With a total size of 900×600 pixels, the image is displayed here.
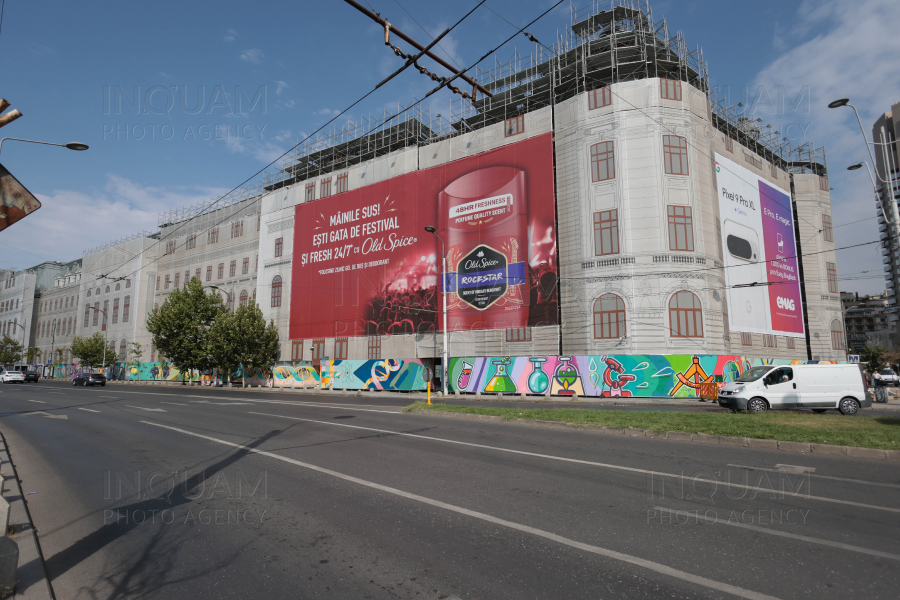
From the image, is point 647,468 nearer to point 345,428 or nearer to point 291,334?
point 345,428

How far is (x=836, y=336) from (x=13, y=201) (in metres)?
53.1

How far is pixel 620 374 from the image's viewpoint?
28.4m

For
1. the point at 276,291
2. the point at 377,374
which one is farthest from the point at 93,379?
the point at 377,374

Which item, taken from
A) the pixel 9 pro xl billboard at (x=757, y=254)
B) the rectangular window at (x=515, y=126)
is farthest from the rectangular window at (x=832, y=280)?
the rectangular window at (x=515, y=126)

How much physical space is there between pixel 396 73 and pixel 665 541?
933 centimetres

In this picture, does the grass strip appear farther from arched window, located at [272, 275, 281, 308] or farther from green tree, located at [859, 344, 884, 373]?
green tree, located at [859, 344, 884, 373]

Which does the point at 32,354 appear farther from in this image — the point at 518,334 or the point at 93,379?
the point at 518,334

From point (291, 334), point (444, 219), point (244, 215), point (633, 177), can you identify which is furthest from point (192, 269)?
point (633, 177)

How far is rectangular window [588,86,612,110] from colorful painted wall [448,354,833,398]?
1688cm

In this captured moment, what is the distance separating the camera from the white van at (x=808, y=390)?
1692 centimetres

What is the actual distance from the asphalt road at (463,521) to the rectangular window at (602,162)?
2514 centimetres

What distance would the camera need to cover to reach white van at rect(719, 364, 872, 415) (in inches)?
666

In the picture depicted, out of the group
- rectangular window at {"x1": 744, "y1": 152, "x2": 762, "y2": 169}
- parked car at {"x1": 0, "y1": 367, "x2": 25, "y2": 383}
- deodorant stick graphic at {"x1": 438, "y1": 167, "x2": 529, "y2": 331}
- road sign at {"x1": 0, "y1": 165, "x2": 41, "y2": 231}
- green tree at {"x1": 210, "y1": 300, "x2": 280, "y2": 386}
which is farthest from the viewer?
parked car at {"x1": 0, "y1": 367, "x2": 25, "y2": 383}

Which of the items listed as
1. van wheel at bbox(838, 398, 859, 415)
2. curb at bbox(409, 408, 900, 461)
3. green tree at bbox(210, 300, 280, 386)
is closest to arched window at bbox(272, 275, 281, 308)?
green tree at bbox(210, 300, 280, 386)
